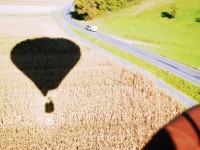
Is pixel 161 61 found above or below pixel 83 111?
below

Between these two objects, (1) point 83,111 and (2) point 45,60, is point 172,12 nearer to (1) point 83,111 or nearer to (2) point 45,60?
(2) point 45,60

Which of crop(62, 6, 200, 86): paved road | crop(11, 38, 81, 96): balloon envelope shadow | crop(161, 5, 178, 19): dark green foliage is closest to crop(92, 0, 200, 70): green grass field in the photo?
crop(161, 5, 178, 19): dark green foliage

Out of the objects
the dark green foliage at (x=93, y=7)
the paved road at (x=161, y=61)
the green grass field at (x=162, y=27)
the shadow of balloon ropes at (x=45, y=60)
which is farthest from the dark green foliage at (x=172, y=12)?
the shadow of balloon ropes at (x=45, y=60)

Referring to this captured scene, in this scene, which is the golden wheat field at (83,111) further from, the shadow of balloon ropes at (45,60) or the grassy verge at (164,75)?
the grassy verge at (164,75)

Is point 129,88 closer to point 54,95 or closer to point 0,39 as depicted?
point 54,95

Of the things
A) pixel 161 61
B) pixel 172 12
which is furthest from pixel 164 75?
pixel 172 12

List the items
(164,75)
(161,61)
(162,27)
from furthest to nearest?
(162,27) → (161,61) → (164,75)

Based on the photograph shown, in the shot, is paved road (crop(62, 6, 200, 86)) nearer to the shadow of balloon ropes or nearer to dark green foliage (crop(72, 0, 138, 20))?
the shadow of balloon ropes
